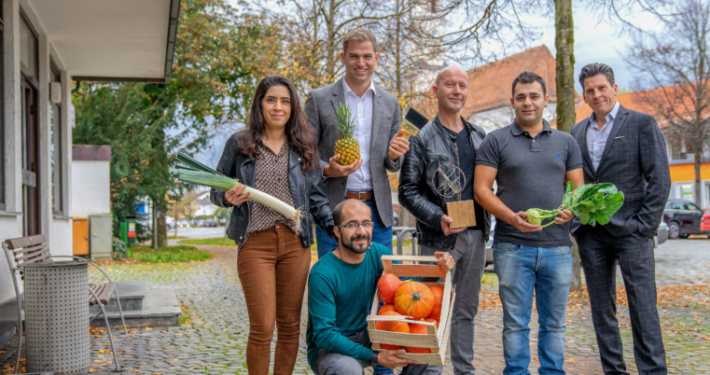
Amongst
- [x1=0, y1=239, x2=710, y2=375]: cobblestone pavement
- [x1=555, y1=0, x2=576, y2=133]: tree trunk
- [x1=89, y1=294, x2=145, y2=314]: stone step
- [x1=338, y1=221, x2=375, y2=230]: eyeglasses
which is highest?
[x1=555, y1=0, x2=576, y2=133]: tree trunk

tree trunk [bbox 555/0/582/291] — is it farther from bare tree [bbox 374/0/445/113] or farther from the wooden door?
the wooden door

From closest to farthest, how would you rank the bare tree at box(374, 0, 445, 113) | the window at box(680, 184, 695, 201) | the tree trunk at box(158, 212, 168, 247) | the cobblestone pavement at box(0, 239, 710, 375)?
the cobblestone pavement at box(0, 239, 710, 375) → the bare tree at box(374, 0, 445, 113) → the tree trunk at box(158, 212, 168, 247) → the window at box(680, 184, 695, 201)

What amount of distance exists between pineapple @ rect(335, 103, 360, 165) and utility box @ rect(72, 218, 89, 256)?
14985 millimetres

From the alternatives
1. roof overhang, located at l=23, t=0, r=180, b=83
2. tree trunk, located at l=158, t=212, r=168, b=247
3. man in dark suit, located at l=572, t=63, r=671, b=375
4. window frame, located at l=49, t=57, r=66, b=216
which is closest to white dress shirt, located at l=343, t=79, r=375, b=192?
man in dark suit, located at l=572, t=63, r=671, b=375

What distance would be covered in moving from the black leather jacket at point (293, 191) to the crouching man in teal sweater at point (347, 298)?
28 cm

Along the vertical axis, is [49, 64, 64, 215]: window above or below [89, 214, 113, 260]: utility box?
above

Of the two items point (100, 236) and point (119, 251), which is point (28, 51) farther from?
point (119, 251)

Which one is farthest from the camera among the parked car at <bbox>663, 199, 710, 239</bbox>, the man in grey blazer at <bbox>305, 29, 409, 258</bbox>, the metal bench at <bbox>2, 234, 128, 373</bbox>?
the parked car at <bbox>663, 199, 710, 239</bbox>

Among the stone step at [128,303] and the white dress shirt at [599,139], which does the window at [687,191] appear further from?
the white dress shirt at [599,139]

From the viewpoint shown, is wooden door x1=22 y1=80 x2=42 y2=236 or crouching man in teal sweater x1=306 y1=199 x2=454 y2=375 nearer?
crouching man in teal sweater x1=306 y1=199 x2=454 y2=375

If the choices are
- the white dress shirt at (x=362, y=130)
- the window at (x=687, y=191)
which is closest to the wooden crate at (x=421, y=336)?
the white dress shirt at (x=362, y=130)

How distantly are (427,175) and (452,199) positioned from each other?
0.23m

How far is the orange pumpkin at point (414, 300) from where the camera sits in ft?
10.0

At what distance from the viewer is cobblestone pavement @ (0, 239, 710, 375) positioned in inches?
207
